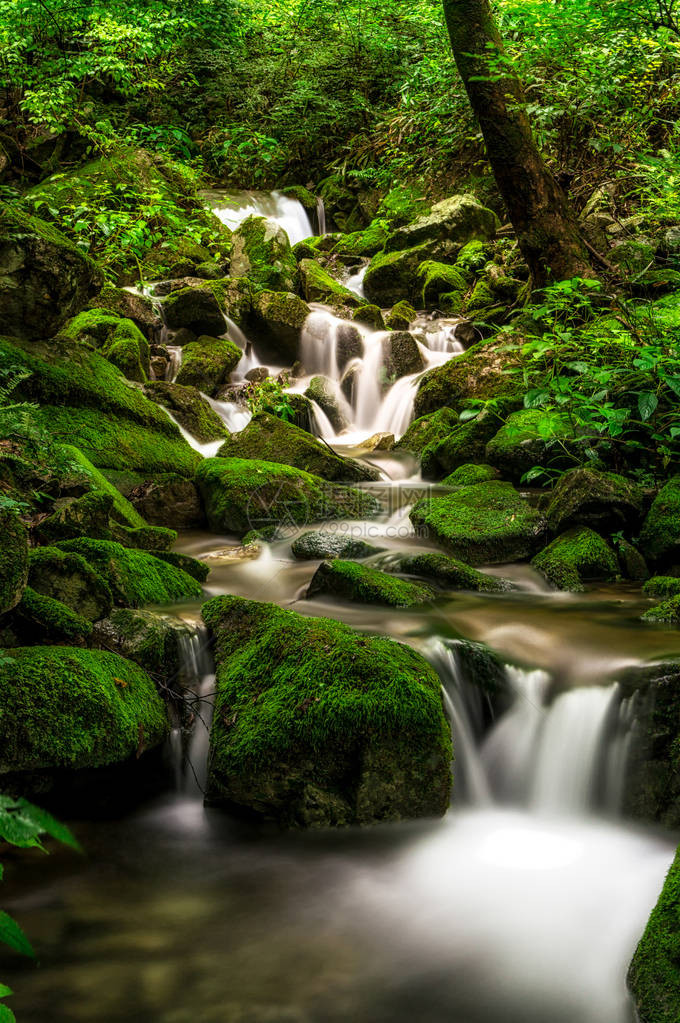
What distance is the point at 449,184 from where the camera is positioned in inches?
547

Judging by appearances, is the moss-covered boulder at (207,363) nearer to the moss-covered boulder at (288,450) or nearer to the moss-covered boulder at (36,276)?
the moss-covered boulder at (288,450)

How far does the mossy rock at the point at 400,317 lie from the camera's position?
1229 cm

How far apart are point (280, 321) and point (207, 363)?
178cm

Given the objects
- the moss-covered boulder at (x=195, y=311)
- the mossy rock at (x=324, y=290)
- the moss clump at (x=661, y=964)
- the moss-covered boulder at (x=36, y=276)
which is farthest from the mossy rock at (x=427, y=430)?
the moss clump at (x=661, y=964)

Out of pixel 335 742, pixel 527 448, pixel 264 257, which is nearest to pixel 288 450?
pixel 527 448

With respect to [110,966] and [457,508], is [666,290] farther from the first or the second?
[110,966]

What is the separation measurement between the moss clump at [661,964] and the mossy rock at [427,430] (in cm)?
698

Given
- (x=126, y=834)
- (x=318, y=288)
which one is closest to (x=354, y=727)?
(x=126, y=834)

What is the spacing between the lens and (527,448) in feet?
23.1

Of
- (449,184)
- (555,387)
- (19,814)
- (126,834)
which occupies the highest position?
(449,184)

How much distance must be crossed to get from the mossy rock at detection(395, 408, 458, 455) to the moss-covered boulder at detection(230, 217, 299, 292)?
189 inches

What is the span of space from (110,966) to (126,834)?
31.4 inches

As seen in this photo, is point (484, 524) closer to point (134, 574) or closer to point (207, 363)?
point (134, 574)

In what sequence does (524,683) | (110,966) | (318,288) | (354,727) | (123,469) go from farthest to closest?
(318,288) < (123,469) < (524,683) < (354,727) < (110,966)
